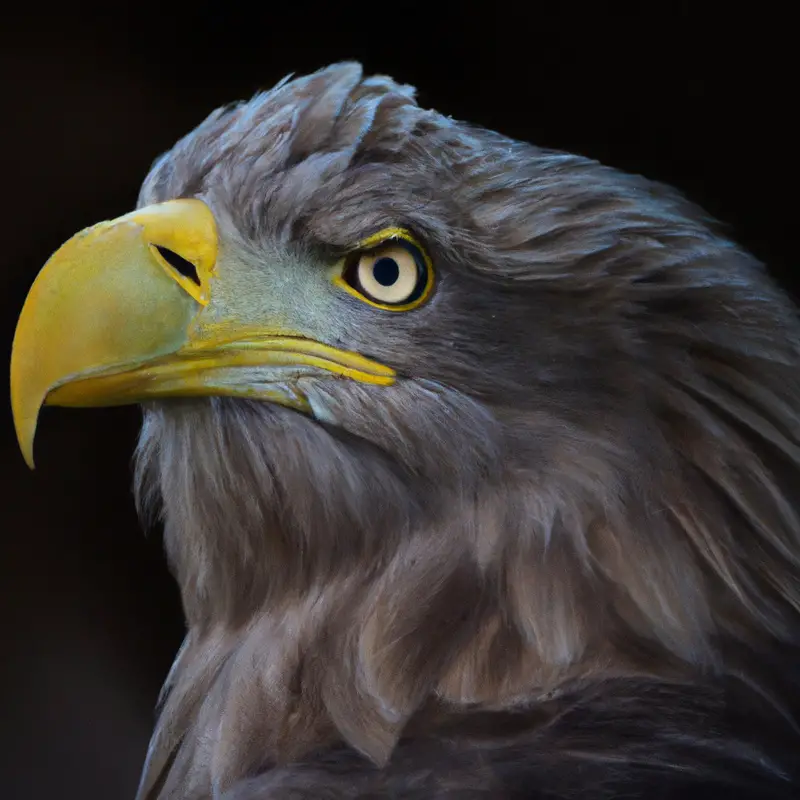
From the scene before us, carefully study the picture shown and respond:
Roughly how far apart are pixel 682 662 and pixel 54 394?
0.78m

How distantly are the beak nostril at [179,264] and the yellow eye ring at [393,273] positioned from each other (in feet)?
0.58

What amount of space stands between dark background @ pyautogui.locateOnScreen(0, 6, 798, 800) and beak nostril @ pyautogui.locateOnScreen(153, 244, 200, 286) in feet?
0.90

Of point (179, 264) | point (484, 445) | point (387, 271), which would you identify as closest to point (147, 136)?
point (179, 264)

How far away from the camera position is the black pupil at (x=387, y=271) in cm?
109

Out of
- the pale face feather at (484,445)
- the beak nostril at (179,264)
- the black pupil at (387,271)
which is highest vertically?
the beak nostril at (179,264)

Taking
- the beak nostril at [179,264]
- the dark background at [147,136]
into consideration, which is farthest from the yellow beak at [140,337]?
the dark background at [147,136]

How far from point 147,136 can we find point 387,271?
1.80ft

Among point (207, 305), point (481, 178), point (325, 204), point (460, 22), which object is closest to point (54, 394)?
point (207, 305)

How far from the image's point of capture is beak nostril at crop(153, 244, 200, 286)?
111cm

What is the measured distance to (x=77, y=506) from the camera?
1436mm

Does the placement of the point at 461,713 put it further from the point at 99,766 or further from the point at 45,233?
the point at 45,233

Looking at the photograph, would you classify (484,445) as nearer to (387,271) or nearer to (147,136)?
(387,271)

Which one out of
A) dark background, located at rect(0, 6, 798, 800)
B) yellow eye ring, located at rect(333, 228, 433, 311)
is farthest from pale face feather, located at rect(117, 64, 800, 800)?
dark background, located at rect(0, 6, 798, 800)

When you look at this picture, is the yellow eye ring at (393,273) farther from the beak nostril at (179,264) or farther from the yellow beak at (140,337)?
the beak nostril at (179,264)
